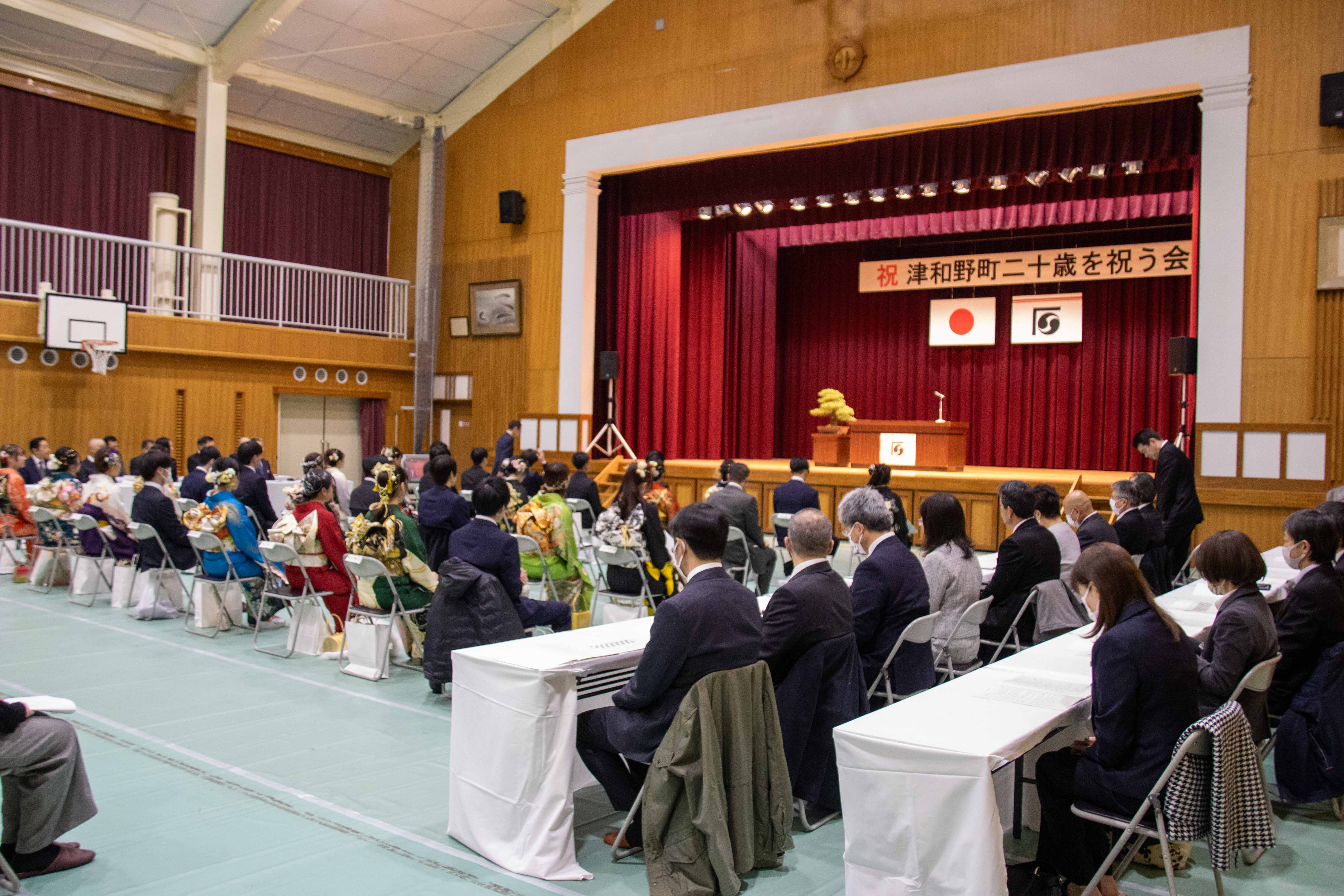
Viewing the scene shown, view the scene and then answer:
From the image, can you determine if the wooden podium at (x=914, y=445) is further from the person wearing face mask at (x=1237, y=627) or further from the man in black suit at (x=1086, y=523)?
the person wearing face mask at (x=1237, y=627)

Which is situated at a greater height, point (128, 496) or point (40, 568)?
point (128, 496)

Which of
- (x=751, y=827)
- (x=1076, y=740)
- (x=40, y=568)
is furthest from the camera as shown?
(x=40, y=568)

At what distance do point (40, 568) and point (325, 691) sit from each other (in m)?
4.65

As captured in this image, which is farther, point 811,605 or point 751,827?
point 811,605

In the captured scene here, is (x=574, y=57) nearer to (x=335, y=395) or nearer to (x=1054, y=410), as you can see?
(x=335, y=395)

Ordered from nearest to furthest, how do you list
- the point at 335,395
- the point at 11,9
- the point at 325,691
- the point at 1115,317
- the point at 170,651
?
the point at 325,691 < the point at 170,651 < the point at 11,9 < the point at 1115,317 < the point at 335,395

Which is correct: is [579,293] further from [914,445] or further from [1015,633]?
[1015,633]

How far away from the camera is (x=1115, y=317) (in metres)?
13.6

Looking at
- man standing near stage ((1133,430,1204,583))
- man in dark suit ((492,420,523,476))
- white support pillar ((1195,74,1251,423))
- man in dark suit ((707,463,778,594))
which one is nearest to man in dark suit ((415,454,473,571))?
man in dark suit ((707,463,778,594))

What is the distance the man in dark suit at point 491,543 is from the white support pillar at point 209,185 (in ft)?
34.1

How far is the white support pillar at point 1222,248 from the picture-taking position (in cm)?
927

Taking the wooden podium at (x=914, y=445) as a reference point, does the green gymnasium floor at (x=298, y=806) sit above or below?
below

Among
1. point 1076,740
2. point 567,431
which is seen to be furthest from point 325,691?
point 567,431

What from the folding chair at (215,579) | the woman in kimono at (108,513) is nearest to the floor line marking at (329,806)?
the folding chair at (215,579)
